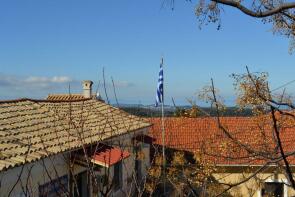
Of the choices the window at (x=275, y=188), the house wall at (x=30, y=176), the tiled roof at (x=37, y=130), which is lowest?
the window at (x=275, y=188)

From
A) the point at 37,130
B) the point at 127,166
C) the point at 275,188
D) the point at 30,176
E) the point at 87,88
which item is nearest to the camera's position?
the point at 30,176

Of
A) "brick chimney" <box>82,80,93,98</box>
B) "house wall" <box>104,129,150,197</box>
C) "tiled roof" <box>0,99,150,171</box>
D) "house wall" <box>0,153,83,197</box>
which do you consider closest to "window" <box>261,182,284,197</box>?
"house wall" <box>104,129,150,197</box>

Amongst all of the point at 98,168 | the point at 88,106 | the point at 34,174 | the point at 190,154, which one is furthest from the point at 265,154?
the point at 190,154

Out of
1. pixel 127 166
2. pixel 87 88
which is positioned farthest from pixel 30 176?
pixel 87 88

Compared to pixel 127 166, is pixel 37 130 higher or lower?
higher

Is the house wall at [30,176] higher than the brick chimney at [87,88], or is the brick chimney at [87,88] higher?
the brick chimney at [87,88]

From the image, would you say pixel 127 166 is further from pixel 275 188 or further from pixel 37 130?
pixel 275 188

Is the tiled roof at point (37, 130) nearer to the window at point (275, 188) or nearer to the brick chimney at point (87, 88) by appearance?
the brick chimney at point (87, 88)

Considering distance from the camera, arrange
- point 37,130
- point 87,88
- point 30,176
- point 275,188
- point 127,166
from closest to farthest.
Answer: point 30,176 → point 37,130 → point 127,166 → point 275,188 → point 87,88

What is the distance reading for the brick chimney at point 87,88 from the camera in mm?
25438

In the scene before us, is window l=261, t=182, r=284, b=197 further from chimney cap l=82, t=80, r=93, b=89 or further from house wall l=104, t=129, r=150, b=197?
chimney cap l=82, t=80, r=93, b=89

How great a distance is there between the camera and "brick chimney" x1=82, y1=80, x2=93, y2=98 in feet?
83.5

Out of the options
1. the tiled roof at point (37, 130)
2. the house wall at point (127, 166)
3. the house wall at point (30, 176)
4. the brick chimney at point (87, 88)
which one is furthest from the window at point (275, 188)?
the house wall at point (30, 176)

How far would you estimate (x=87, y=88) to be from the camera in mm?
25500
